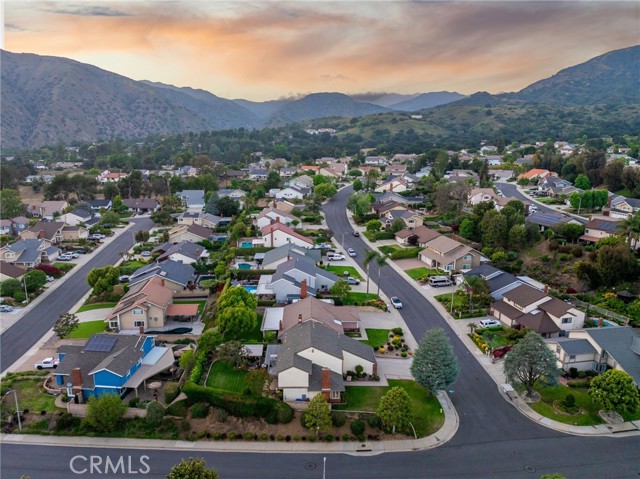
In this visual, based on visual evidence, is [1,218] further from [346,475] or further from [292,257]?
[346,475]

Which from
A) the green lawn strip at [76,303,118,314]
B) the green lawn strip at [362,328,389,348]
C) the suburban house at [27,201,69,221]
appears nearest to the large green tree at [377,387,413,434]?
the green lawn strip at [362,328,389,348]

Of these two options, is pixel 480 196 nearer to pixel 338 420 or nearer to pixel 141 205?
pixel 141 205

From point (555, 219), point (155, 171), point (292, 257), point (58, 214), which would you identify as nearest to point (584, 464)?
point (292, 257)

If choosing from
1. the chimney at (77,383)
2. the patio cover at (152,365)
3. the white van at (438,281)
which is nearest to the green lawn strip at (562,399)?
the white van at (438,281)

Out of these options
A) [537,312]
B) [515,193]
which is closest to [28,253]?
[537,312]

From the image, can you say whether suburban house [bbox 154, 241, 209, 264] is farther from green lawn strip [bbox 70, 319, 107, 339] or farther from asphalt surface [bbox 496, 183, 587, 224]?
asphalt surface [bbox 496, 183, 587, 224]

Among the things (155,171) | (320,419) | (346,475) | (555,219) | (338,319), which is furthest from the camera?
(155,171)
